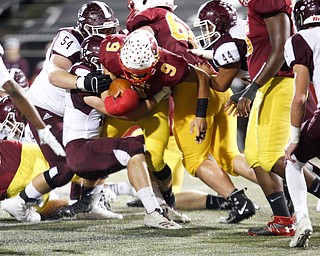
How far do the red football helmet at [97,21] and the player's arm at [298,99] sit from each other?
1.37m

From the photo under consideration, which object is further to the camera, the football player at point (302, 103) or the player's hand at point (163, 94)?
the player's hand at point (163, 94)

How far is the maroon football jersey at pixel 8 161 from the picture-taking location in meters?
4.33

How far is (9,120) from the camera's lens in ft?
15.3

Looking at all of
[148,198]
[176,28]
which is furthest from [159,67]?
[148,198]

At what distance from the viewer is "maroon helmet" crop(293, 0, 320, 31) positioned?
3314mm

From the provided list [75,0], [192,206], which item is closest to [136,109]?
[192,206]

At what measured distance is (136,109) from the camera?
3.91m

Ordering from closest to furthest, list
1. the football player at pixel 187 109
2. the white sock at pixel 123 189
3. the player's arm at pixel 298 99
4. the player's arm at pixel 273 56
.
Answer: the player's arm at pixel 298 99, the player's arm at pixel 273 56, the football player at pixel 187 109, the white sock at pixel 123 189

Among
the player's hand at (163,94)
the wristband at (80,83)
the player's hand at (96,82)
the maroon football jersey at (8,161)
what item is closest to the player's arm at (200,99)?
the player's hand at (163,94)

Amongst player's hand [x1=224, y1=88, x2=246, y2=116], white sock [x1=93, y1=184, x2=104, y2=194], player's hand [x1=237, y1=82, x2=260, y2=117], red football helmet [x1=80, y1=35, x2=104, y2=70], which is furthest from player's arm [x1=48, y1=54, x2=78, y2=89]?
player's hand [x1=237, y1=82, x2=260, y2=117]

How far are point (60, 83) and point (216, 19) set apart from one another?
0.84 metres

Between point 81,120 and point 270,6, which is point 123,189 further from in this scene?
point 270,6

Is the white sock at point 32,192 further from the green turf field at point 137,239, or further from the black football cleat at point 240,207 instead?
the black football cleat at point 240,207

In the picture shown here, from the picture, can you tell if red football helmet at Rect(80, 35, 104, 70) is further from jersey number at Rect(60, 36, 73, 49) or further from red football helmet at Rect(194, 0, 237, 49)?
red football helmet at Rect(194, 0, 237, 49)
